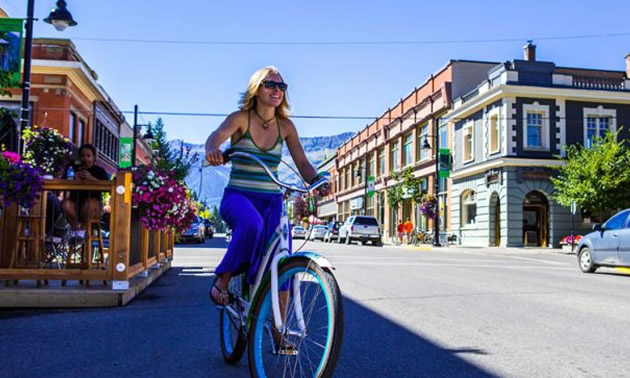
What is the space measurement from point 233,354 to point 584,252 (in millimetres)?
12739

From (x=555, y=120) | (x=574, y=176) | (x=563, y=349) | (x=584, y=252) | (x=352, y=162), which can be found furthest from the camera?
(x=352, y=162)

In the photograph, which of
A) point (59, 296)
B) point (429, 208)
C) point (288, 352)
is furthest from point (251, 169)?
point (429, 208)

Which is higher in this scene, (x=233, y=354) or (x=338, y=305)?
(x=338, y=305)

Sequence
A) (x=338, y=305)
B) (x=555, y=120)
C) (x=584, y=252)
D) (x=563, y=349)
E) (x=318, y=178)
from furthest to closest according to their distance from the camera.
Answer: (x=555, y=120), (x=584, y=252), (x=563, y=349), (x=318, y=178), (x=338, y=305)

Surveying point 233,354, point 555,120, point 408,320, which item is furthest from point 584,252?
point 555,120

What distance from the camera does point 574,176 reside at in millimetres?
27312

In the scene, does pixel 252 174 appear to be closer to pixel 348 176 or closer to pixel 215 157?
pixel 215 157

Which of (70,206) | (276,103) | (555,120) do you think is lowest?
(70,206)

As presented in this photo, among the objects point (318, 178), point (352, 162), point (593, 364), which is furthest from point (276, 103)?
point (352, 162)

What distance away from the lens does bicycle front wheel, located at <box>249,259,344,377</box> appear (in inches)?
122

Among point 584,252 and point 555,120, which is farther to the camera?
point 555,120

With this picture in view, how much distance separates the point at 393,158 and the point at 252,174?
51.2 m

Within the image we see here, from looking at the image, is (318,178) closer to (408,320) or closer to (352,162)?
(408,320)

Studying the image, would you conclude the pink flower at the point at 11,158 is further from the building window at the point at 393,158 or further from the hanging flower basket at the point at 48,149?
the building window at the point at 393,158
